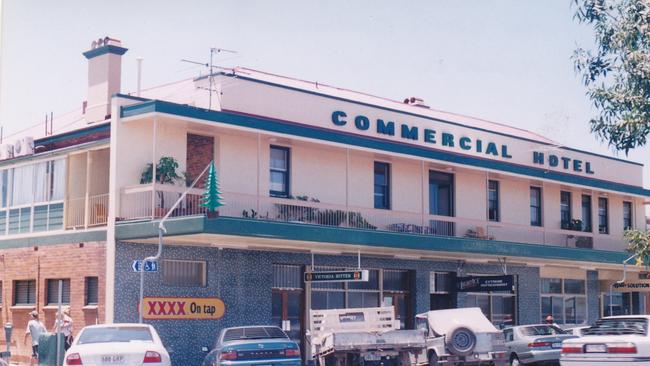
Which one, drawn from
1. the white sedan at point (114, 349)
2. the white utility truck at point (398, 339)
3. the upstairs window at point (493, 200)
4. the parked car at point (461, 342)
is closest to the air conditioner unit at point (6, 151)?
the white utility truck at point (398, 339)

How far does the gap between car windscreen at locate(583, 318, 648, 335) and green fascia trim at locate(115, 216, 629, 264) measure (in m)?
7.35

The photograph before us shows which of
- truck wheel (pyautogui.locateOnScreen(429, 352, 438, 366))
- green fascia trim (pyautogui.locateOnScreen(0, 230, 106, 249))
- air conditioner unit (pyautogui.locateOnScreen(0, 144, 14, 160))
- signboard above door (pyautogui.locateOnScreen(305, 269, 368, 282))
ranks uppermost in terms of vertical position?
air conditioner unit (pyautogui.locateOnScreen(0, 144, 14, 160))

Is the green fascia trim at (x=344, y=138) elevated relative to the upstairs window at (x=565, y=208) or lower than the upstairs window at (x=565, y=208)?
elevated

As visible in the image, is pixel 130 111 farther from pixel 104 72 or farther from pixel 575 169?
pixel 575 169

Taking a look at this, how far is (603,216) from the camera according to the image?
37719mm

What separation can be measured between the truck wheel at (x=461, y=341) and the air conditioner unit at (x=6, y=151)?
13434 mm

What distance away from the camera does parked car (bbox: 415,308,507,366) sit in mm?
22516

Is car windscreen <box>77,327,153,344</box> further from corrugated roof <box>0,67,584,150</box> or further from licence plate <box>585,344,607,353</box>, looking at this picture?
corrugated roof <box>0,67,584,150</box>

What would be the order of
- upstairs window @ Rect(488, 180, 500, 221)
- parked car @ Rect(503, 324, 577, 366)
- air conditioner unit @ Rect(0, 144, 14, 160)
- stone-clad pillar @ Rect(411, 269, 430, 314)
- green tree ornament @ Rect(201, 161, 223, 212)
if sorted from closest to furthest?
green tree ornament @ Rect(201, 161, 223, 212), parked car @ Rect(503, 324, 577, 366), air conditioner unit @ Rect(0, 144, 14, 160), stone-clad pillar @ Rect(411, 269, 430, 314), upstairs window @ Rect(488, 180, 500, 221)

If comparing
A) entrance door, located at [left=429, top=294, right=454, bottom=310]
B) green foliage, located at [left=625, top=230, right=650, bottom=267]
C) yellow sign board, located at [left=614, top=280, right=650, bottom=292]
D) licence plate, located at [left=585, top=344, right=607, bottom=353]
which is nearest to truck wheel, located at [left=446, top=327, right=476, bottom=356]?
licence plate, located at [left=585, top=344, right=607, bottom=353]

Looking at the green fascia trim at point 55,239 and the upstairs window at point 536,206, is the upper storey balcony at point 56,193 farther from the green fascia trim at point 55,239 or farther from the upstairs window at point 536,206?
Result: the upstairs window at point 536,206

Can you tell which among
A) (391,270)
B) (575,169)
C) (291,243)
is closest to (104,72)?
(291,243)

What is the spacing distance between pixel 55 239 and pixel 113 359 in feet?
31.1

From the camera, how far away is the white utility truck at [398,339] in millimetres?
21250
